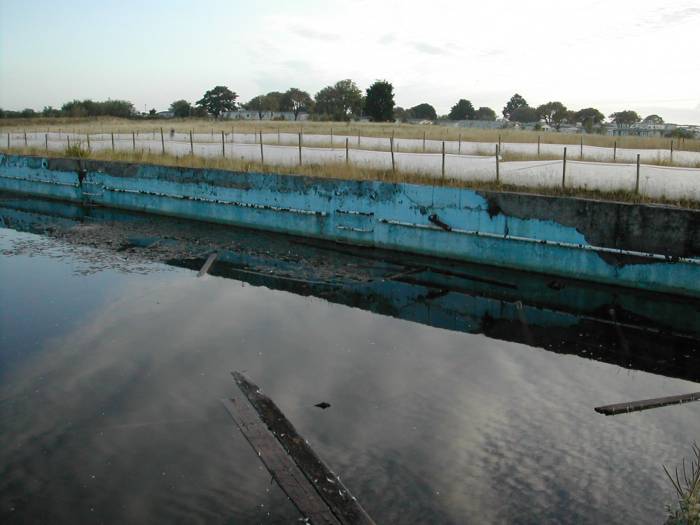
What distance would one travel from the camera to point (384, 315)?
10.3 meters

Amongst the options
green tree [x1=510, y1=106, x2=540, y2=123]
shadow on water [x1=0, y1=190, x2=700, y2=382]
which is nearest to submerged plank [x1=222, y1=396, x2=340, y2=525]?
shadow on water [x1=0, y1=190, x2=700, y2=382]

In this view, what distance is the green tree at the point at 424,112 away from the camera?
5221 inches

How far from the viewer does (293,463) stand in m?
5.71

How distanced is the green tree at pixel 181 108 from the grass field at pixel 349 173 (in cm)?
9737

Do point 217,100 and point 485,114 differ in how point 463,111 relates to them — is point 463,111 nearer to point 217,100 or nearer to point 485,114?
point 485,114

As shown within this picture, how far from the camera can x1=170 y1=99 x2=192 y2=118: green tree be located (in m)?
120

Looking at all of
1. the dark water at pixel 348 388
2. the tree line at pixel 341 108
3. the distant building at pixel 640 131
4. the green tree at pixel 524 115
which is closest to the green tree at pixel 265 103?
the tree line at pixel 341 108

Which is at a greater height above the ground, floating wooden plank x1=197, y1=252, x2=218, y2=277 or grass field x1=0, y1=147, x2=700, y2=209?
grass field x1=0, y1=147, x2=700, y2=209

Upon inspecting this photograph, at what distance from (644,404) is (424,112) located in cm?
13191

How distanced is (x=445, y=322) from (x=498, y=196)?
14.2ft

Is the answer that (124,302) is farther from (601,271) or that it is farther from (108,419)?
(601,271)

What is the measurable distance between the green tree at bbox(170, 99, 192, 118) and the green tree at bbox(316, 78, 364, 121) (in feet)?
83.6

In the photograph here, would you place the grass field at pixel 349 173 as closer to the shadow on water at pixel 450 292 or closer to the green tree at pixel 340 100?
the shadow on water at pixel 450 292

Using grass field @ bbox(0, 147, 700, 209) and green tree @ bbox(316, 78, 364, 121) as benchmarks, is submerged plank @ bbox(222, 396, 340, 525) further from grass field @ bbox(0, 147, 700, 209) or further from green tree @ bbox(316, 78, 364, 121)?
green tree @ bbox(316, 78, 364, 121)
